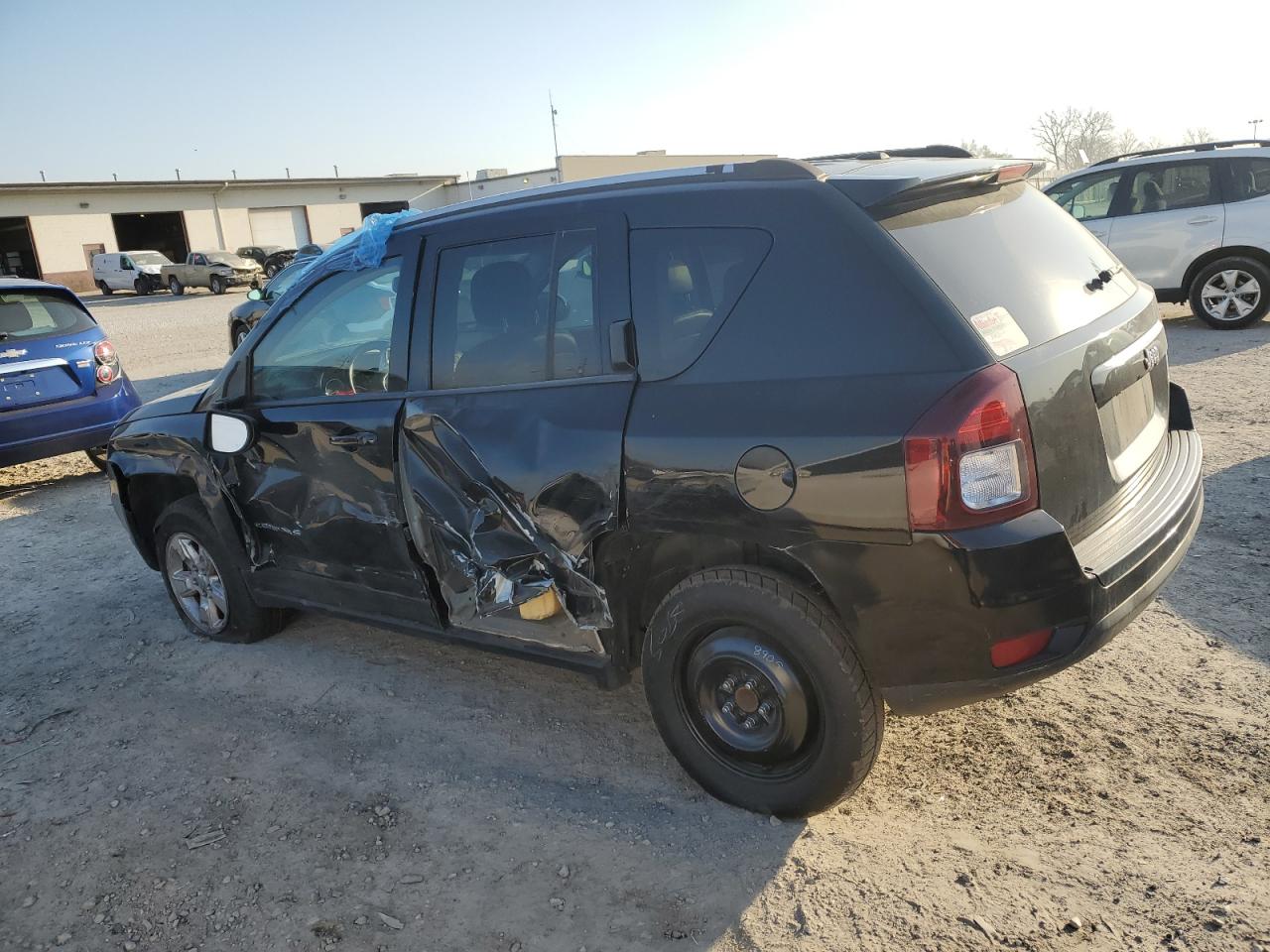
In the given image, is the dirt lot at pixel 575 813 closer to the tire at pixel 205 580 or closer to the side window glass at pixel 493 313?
the tire at pixel 205 580

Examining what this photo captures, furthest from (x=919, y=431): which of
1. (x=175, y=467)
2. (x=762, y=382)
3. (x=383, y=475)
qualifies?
(x=175, y=467)

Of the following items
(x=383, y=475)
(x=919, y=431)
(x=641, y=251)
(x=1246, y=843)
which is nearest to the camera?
(x=919, y=431)

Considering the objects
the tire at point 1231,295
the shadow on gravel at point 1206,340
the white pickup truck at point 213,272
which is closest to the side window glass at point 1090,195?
the tire at point 1231,295

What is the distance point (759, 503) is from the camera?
2.71 metres

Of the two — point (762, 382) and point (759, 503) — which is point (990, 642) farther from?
point (762, 382)

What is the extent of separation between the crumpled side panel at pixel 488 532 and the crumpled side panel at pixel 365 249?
0.75 metres

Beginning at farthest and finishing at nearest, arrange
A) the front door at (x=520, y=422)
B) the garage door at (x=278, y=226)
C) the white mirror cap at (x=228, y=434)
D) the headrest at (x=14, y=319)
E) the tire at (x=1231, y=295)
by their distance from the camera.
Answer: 1. the garage door at (x=278, y=226)
2. the tire at (x=1231, y=295)
3. the headrest at (x=14, y=319)
4. the white mirror cap at (x=228, y=434)
5. the front door at (x=520, y=422)

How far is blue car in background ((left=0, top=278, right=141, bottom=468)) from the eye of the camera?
7527mm

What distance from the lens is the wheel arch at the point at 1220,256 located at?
10.0m

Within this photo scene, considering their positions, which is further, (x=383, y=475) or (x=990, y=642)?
(x=383, y=475)

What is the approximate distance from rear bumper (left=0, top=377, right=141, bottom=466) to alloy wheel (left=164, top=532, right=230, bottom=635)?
113 inches

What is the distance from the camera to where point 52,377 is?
777 cm

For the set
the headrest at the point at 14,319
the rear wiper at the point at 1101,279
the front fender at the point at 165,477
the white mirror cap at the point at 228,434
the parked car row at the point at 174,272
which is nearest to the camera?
the rear wiper at the point at 1101,279

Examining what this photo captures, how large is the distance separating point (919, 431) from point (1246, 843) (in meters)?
1.54
